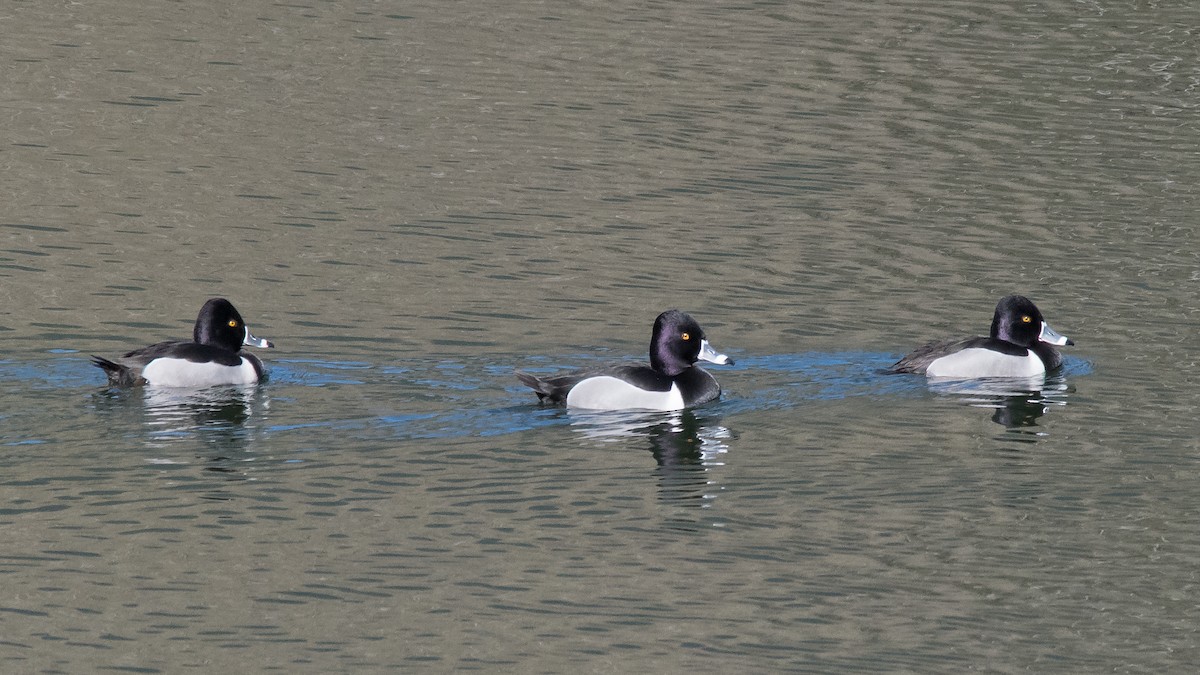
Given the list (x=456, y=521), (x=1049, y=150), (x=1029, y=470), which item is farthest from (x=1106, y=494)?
(x=1049, y=150)

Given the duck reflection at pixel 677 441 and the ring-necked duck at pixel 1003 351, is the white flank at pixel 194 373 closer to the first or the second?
the duck reflection at pixel 677 441

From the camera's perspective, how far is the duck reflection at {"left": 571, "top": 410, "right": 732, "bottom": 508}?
555 inches

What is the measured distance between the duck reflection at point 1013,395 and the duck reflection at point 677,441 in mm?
2286

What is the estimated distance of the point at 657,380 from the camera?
16.5m

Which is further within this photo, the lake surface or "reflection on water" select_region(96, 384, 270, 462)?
"reflection on water" select_region(96, 384, 270, 462)

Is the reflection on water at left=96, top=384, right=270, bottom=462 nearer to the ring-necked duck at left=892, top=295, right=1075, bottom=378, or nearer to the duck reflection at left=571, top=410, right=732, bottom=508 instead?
the duck reflection at left=571, top=410, right=732, bottom=508

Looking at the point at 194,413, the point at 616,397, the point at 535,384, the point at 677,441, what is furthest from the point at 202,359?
the point at 677,441

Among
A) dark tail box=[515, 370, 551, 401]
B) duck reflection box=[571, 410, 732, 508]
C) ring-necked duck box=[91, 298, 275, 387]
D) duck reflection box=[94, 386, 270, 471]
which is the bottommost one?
duck reflection box=[571, 410, 732, 508]

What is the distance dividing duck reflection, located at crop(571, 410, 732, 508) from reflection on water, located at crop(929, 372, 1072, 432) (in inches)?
89.7

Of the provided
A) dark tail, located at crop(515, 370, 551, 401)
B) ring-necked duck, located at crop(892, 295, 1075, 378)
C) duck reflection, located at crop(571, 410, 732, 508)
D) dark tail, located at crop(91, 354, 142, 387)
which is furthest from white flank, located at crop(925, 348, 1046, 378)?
dark tail, located at crop(91, 354, 142, 387)

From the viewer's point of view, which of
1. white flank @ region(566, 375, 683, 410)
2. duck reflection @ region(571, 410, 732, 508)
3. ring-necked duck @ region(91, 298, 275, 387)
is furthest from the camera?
ring-necked duck @ region(91, 298, 275, 387)

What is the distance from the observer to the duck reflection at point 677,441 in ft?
46.2

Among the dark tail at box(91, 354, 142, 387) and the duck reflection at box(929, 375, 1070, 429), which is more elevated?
the dark tail at box(91, 354, 142, 387)

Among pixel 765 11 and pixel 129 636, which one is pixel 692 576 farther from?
pixel 765 11
